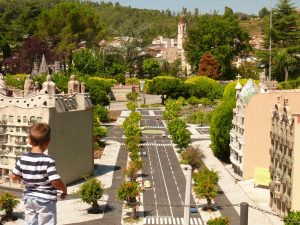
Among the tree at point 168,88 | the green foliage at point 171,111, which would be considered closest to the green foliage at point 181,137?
the green foliage at point 171,111

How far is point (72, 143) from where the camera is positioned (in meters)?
47.6

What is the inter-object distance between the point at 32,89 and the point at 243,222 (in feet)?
173

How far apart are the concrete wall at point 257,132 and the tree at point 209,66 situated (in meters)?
75.0

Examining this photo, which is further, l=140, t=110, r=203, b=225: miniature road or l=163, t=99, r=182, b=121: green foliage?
l=163, t=99, r=182, b=121: green foliage

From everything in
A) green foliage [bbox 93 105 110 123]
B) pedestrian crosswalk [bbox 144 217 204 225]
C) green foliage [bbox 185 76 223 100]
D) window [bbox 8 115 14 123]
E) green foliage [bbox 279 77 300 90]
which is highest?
green foliage [bbox 279 77 300 90]

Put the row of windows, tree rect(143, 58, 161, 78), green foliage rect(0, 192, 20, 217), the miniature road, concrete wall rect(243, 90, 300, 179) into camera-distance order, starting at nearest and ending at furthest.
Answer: green foliage rect(0, 192, 20, 217), the miniature road, the row of windows, concrete wall rect(243, 90, 300, 179), tree rect(143, 58, 161, 78)

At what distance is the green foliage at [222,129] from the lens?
194 ft

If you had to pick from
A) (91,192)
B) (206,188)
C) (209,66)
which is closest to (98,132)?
(91,192)

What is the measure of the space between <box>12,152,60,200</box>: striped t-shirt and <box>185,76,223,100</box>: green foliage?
103 metres

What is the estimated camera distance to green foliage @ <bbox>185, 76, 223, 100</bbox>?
112 m

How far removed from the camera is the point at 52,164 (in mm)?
9250

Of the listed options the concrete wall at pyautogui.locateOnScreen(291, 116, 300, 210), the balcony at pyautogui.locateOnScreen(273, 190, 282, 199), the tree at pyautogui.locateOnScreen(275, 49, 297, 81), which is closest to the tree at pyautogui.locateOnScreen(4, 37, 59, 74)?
the tree at pyautogui.locateOnScreen(275, 49, 297, 81)

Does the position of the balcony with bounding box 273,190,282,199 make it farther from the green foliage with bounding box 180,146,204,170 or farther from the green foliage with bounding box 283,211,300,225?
the green foliage with bounding box 180,146,204,170

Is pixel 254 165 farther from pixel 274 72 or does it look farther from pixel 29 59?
pixel 29 59
